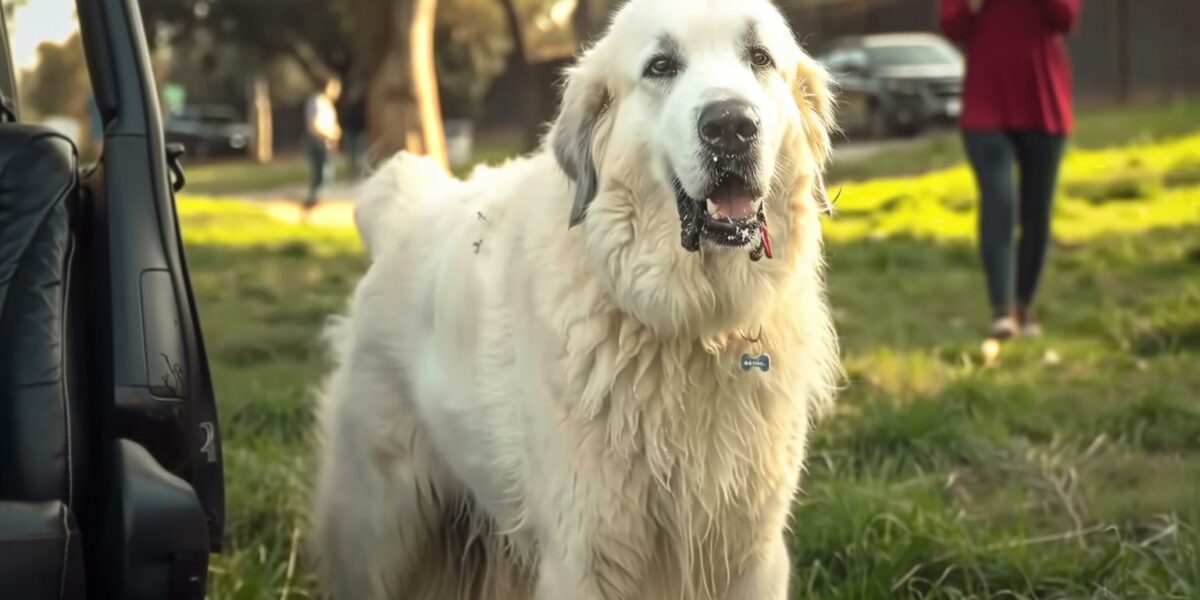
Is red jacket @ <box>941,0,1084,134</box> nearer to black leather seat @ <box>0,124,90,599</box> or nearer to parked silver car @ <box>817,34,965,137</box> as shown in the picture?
black leather seat @ <box>0,124,90,599</box>

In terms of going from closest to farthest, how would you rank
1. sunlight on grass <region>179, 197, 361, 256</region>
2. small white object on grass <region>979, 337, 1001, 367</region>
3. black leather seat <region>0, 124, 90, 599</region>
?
black leather seat <region>0, 124, 90, 599</region> < small white object on grass <region>979, 337, 1001, 367</region> < sunlight on grass <region>179, 197, 361, 256</region>

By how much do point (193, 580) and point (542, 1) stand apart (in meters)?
33.1

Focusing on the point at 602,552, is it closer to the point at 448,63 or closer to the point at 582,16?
the point at 582,16

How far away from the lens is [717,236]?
8.80 ft

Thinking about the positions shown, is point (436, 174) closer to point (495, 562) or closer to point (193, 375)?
point (495, 562)

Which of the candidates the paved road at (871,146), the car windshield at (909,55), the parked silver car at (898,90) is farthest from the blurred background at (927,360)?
the car windshield at (909,55)

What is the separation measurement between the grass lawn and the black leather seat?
136 cm

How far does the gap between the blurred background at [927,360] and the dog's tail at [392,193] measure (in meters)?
0.63

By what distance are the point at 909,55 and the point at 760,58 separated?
19748 millimetres

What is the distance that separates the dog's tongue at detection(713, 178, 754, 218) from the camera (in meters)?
2.66

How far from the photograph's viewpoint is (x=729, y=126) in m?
2.57

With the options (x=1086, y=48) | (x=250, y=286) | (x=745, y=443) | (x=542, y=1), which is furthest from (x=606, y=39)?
(x=542, y=1)

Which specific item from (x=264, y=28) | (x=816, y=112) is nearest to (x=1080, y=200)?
(x=816, y=112)

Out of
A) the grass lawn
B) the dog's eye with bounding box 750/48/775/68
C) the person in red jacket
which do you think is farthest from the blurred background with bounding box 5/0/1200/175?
the person in red jacket
